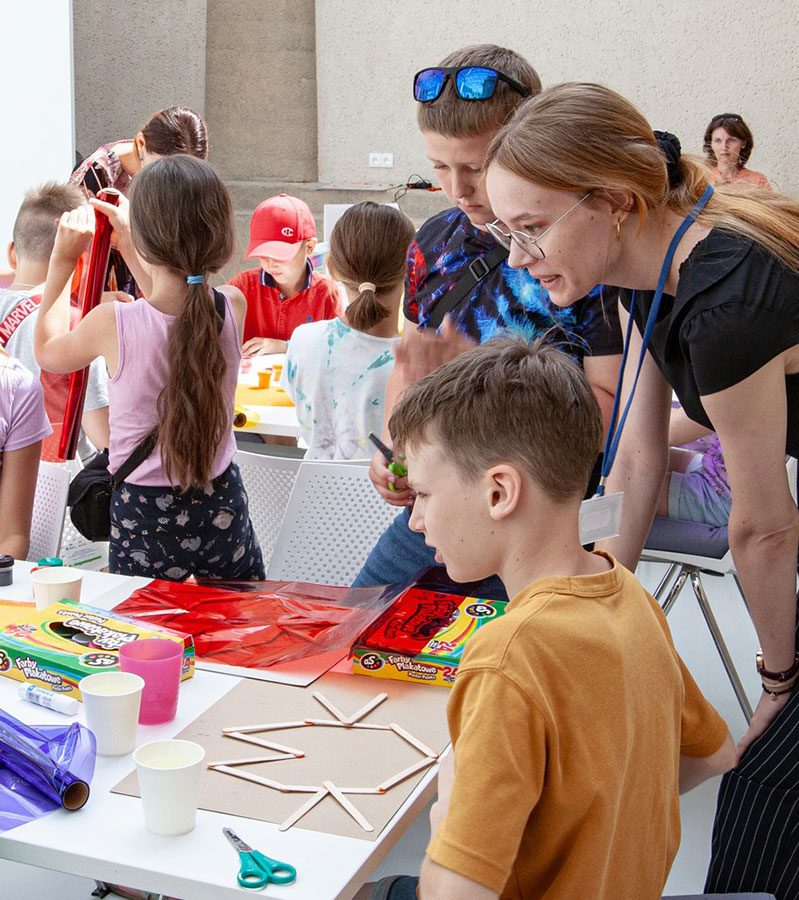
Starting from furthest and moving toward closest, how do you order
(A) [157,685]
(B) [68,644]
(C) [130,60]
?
(C) [130,60] → (B) [68,644] → (A) [157,685]

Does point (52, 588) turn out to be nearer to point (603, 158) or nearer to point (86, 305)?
point (603, 158)

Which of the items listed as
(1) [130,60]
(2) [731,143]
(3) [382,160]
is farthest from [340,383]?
(1) [130,60]

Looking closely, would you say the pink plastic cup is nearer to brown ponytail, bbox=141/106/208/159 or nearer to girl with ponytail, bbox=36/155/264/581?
girl with ponytail, bbox=36/155/264/581

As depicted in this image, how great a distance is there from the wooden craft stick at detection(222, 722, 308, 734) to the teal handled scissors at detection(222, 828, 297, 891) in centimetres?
31

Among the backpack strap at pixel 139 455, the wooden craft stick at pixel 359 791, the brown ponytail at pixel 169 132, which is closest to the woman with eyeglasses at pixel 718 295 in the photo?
the wooden craft stick at pixel 359 791

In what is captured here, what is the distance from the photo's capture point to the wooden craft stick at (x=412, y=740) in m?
1.41

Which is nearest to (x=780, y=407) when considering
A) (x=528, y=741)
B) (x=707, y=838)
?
(x=528, y=741)

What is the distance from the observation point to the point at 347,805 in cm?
127

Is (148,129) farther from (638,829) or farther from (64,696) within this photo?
(638,829)

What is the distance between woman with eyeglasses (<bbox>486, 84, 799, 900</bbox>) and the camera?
1.37 metres

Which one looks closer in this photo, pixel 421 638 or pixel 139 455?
pixel 421 638

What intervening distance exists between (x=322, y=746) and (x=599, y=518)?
53 cm

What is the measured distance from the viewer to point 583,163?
1393 millimetres

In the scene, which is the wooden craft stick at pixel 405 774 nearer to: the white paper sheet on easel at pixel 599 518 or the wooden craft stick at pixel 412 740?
the wooden craft stick at pixel 412 740
